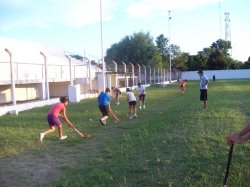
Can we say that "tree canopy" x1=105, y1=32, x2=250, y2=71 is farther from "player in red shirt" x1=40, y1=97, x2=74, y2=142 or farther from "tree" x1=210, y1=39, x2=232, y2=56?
"player in red shirt" x1=40, y1=97, x2=74, y2=142

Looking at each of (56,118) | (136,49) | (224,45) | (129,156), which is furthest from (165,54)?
(129,156)

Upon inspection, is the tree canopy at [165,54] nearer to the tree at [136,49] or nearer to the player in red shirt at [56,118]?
the tree at [136,49]

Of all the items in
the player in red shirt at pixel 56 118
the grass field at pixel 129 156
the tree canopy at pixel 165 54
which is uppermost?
the tree canopy at pixel 165 54

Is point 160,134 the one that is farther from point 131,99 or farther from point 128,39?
point 128,39

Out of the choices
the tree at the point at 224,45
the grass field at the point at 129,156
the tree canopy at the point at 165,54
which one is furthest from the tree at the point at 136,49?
the grass field at the point at 129,156

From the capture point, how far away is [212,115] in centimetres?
1356

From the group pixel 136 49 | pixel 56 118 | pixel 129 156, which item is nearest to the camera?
pixel 129 156

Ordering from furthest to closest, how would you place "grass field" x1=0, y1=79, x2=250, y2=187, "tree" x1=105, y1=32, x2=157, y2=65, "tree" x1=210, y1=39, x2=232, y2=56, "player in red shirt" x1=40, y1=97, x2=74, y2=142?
"tree" x1=210, y1=39, x2=232, y2=56 < "tree" x1=105, y1=32, x2=157, y2=65 < "player in red shirt" x1=40, y1=97, x2=74, y2=142 < "grass field" x1=0, y1=79, x2=250, y2=187

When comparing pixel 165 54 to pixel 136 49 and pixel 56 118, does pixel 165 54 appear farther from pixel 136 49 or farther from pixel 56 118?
pixel 56 118

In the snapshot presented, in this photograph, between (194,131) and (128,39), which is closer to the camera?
(194,131)

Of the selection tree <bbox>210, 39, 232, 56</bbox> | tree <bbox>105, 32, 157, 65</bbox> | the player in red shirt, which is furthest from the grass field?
tree <bbox>210, 39, 232, 56</bbox>

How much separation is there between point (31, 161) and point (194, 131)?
4.41m

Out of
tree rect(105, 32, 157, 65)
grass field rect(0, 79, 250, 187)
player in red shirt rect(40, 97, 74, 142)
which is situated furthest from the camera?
tree rect(105, 32, 157, 65)

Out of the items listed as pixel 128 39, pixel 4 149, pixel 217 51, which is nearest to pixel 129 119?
pixel 4 149
